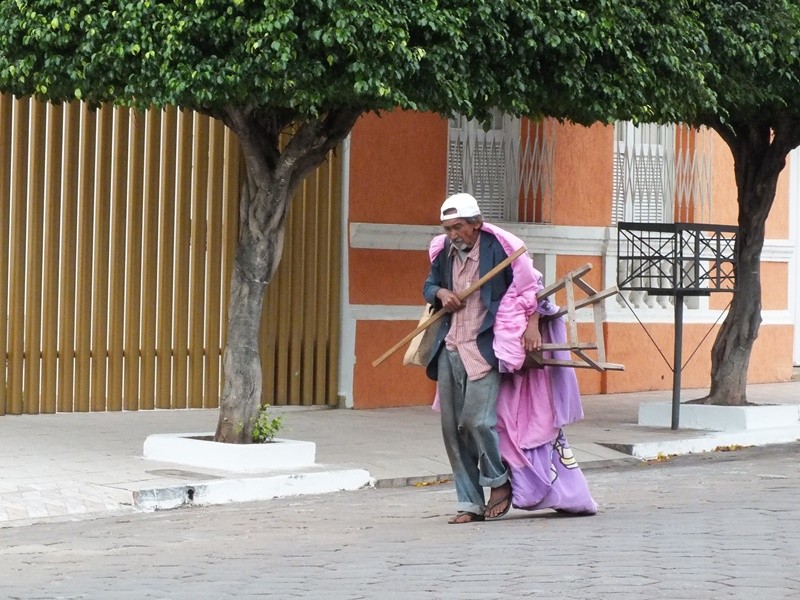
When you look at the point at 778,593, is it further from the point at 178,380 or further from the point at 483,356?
the point at 178,380

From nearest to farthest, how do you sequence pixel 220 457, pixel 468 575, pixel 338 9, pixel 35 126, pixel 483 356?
pixel 468 575 → pixel 483 356 → pixel 338 9 → pixel 220 457 → pixel 35 126

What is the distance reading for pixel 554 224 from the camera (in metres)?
16.7

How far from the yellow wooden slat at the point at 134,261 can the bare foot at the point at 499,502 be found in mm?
5891

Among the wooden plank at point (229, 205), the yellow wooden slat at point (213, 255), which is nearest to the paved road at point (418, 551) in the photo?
the yellow wooden slat at point (213, 255)

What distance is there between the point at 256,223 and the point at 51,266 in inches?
124

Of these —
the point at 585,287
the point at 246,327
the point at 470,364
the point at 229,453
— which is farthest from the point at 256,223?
the point at 585,287

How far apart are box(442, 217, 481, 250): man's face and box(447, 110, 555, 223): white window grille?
7.23 metres

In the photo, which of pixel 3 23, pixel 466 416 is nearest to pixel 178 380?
pixel 3 23

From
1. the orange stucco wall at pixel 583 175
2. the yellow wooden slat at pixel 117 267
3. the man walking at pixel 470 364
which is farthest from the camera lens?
the orange stucco wall at pixel 583 175

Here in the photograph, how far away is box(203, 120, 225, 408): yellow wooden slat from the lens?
46.9 ft

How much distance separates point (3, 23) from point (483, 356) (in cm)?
406

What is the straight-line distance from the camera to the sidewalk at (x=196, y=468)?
9.54 metres

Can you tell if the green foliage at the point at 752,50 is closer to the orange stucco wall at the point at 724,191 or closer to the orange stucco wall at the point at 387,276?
the orange stucco wall at the point at 387,276

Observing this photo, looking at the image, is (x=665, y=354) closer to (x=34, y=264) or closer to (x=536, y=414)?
(x=34, y=264)
